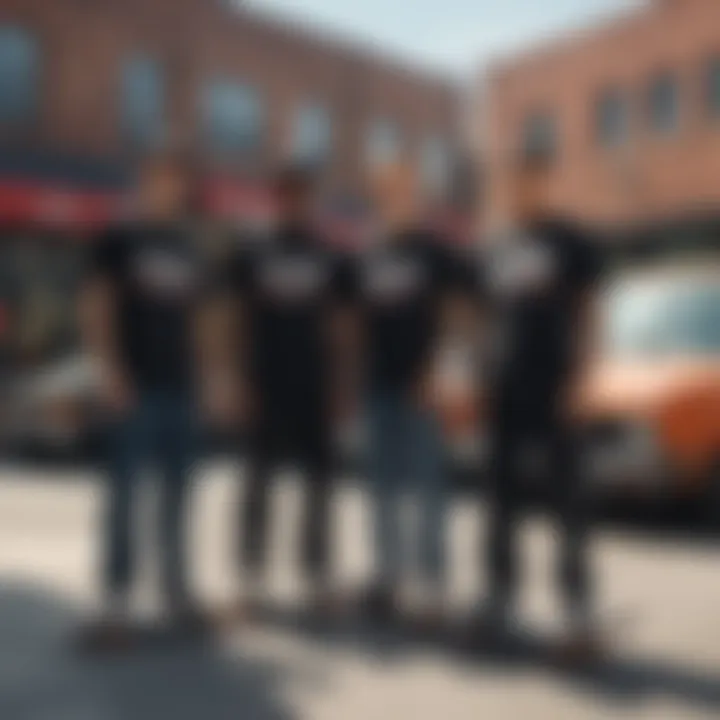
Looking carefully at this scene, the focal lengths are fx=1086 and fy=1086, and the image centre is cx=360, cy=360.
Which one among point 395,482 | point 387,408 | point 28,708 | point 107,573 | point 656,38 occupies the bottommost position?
point 28,708

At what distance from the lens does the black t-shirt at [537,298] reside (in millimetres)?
4211

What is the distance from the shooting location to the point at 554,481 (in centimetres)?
426

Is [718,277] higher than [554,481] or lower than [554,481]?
higher

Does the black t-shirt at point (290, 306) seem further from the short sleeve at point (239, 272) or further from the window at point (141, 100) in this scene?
the window at point (141, 100)

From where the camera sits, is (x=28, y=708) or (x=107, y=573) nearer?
(x=28, y=708)

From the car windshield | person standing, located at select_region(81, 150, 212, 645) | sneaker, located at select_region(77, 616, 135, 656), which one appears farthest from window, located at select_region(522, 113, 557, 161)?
sneaker, located at select_region(77, 616, 135, 656)

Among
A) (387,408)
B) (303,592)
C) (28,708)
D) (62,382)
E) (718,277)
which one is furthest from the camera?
(62,382)

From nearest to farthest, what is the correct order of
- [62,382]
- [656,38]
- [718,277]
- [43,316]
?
[718,277] < [62,382] < [43,316] < [656,38]

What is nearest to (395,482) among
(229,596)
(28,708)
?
(229,596)

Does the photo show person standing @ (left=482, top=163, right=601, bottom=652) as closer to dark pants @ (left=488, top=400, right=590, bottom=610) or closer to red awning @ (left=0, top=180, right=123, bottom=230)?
dark pants @ (left=488, top=400, right=590, bottom=610)

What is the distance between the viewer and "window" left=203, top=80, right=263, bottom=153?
23.5m

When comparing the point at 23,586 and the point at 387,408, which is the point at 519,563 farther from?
the point at 23,586

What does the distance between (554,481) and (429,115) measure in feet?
92.3

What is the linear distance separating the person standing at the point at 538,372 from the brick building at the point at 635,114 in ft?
53.4
